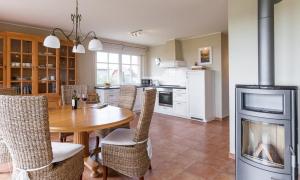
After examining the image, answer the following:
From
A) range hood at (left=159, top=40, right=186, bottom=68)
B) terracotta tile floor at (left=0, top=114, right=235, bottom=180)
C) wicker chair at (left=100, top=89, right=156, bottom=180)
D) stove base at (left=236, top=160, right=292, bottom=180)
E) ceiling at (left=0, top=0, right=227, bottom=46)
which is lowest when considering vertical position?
terracotta tile floor at (left=0, top=114, right=235, bottom=180)

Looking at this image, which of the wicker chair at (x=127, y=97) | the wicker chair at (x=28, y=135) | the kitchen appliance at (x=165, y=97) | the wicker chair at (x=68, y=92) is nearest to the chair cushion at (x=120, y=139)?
the wicker chair at (x=28, y=135)

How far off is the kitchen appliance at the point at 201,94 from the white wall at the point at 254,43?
2303 millimetres

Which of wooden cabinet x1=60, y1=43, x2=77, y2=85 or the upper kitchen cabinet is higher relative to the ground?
the upper kitchen cabinet

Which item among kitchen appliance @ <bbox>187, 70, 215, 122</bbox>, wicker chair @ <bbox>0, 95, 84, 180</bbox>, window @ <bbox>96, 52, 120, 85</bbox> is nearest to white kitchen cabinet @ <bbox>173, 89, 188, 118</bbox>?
kitchen appliance @ <bbox>187, 70, 215, 122</bbox>

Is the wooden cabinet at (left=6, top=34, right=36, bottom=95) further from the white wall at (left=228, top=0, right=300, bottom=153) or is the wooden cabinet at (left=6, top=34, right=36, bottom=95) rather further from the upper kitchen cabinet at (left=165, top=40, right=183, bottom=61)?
the white wall at (left=228, top=0, right=300, bottom=153)

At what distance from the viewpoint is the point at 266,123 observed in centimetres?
178

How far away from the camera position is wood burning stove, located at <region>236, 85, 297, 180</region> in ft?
5.35

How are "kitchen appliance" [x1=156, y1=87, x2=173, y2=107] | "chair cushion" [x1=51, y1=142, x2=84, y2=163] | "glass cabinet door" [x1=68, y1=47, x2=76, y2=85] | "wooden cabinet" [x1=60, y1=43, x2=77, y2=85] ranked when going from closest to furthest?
"chair cushion" [x1=51, y1=142, x2=84, y2=163] < "wooden cabinet" [x1=60, y1=43, x2=77, y2=85] < "glass cabinet door" [x1=68, y1=47, x2=76, y2=85] < "kitchen appliance" [x1=156, y1=87, x2=173, y2=107]

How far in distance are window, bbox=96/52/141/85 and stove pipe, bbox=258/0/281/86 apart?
15.2ft

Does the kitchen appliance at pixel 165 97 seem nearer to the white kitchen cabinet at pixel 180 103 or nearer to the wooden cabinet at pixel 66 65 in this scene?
the white kitchen cabinet at pixel 180 103

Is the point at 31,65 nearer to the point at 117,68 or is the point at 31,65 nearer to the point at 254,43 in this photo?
the point at 117,68

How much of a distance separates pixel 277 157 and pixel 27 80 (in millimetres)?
4455

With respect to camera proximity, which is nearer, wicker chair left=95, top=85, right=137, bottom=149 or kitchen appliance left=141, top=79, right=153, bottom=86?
wicker chair left=95, top=85, right=137, bottom=149

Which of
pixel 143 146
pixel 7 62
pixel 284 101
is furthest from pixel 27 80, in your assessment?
pixel 284 101
